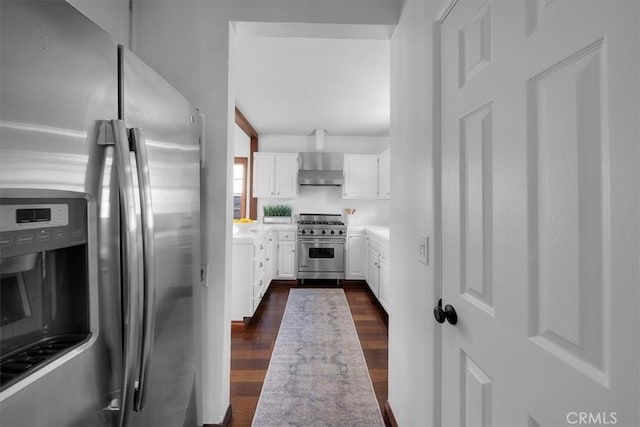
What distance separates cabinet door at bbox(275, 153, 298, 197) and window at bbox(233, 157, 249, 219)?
66cm

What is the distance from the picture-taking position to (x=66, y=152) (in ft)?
2.23

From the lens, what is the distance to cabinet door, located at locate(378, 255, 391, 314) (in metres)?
3.42

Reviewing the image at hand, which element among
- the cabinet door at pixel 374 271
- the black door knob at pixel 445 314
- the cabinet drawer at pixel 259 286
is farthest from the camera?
the cabinet door at pixel 374 271

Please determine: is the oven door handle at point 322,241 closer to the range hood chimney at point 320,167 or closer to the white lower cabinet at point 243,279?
the range hood chimney at point 320,167

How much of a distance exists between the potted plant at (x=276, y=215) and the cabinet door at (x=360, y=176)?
1062 mm

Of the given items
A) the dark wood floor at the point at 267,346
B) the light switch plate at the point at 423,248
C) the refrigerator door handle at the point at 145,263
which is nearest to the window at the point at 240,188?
the dark wood floor at the point at 267,346

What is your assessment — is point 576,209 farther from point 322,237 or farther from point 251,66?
point 322,237

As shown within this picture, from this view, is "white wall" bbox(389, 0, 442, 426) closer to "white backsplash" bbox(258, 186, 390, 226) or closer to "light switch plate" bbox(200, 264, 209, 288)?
"light switch plate" bbox(200, 264, 209, 288)

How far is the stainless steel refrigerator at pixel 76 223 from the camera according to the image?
59cm

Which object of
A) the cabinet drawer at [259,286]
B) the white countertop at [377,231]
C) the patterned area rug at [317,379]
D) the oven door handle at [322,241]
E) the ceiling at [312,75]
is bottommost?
the patterned area rug at [317,379]

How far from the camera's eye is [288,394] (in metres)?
2.05

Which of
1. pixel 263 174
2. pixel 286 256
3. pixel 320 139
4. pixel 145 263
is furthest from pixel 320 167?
pixel 145 263

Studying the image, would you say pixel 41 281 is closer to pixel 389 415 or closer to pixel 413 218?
pixel 413 218

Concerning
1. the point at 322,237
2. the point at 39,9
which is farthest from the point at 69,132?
the point at 322,237
